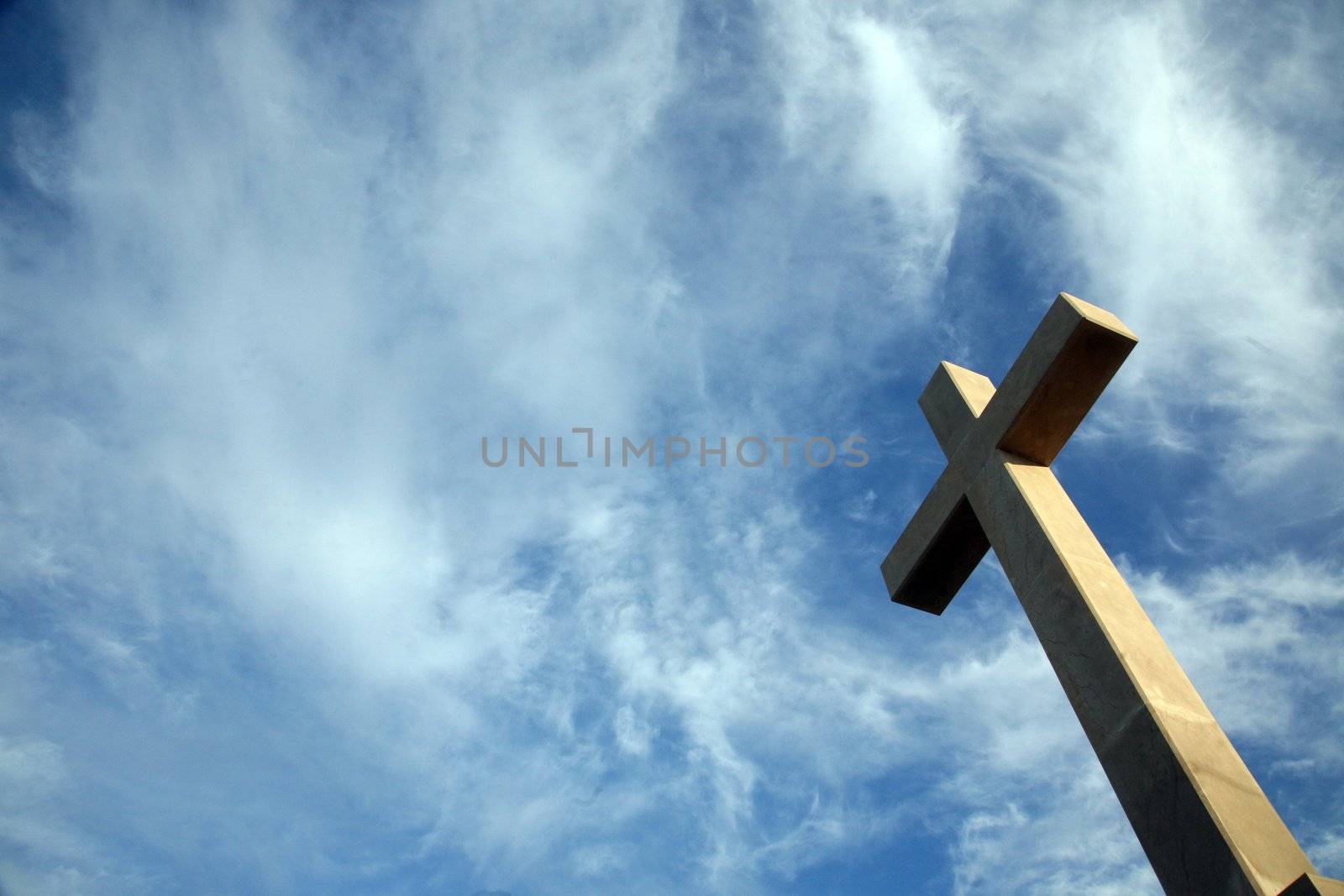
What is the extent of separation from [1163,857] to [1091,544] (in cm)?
202

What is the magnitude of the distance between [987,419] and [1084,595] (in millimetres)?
1837

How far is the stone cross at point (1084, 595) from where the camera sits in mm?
4129

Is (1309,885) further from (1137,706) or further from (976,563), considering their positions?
(976,563)

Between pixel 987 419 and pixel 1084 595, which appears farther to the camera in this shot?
pixel 987 419

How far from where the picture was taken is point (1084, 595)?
511 centimetres

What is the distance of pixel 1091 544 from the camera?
571 cm

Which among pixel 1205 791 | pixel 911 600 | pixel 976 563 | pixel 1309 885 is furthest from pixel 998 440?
pixel 1309 885

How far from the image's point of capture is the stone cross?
4.13m

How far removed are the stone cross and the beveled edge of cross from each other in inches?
0.5

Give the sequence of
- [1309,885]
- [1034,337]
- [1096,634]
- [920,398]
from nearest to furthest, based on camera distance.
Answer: [1309,885] < [1096,634] < [1034,337] < [920,398]

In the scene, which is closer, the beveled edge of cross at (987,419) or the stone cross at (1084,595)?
the stone cross at (1084,595)

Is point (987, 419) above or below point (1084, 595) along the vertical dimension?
above

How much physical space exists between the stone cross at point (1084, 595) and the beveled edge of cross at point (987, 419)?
0.04 feet

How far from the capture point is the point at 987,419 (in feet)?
21.6
